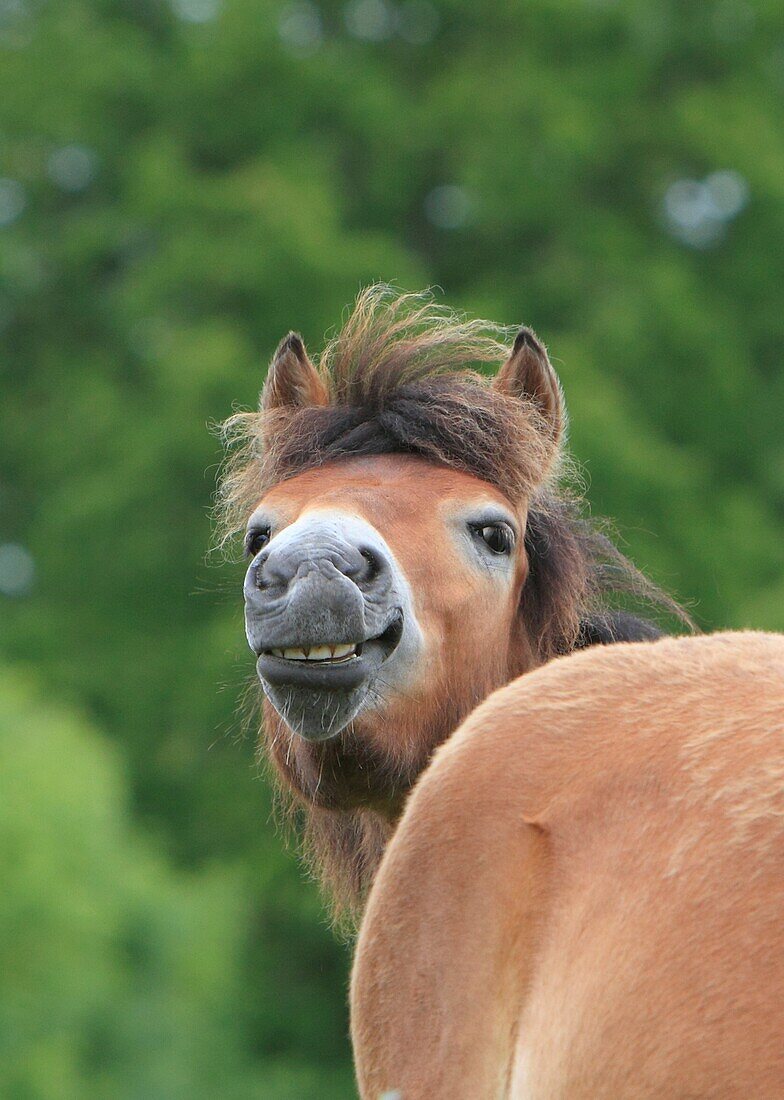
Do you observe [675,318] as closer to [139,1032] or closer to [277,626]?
[139,1032]

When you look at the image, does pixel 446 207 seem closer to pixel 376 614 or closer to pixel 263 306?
pixel 263 306

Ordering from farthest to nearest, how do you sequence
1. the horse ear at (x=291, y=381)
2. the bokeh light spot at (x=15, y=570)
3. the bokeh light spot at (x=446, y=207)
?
1. the bokeh light spot at (x=446, y=207)
2. the bokeh light spot at (x=15, y=570)
3. the horse ear at (x=291, y=381)

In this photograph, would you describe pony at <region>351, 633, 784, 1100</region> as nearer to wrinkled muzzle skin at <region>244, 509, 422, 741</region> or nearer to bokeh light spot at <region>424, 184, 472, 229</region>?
wrinkled muzzle skin at <region>244, 509, 422, 741</region>

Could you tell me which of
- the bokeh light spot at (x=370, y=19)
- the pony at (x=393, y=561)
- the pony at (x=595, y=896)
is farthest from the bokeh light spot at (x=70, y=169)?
the pony at (x=595, y=896)

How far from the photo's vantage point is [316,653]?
2863 millimetres

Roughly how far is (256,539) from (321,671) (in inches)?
22.5

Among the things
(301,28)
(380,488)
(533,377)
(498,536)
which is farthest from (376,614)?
(301,28)

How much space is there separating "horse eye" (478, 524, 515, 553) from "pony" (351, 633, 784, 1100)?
1.39 m

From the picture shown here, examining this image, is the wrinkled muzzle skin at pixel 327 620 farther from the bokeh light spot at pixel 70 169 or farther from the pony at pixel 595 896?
the bokeh light spot at pixel 70 169

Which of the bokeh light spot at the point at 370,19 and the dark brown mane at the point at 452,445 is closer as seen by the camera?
the dark brown mane at the point at 452,445

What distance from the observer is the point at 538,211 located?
14602mm

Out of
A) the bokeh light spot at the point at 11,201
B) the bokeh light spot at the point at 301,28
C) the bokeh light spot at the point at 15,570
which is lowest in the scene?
the bokeh light spot at the point at 15,570

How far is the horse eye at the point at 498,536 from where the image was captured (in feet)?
10.9

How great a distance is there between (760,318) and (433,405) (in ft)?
37.5
